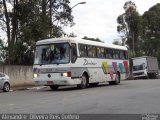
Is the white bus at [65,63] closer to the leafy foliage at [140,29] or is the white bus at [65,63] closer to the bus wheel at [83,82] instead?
the bus wheel at [83,82]

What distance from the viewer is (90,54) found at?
28.0 metres

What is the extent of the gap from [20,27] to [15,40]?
1.28 m

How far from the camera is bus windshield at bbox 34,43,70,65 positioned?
24812 mm

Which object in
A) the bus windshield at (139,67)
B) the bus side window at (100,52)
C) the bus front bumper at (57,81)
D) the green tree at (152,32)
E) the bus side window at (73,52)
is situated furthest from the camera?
the green tree at (152,32)

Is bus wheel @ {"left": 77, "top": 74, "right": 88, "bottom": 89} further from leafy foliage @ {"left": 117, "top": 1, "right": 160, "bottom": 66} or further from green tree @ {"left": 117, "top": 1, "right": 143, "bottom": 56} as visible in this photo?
green tree @ {"left": 117, "top": 1, "right": 143, "bottom": 56}

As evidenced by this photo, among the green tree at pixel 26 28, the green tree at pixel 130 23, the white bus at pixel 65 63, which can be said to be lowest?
the white bus at pixel 65 63

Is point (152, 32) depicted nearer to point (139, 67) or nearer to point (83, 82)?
point (139, 67)

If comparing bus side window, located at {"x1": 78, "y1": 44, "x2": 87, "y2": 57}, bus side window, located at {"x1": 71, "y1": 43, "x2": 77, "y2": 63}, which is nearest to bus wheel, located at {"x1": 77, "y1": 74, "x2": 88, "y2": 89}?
bus side window, located at {"x1": 78, "y1": 44, "x2": 87, "y2": 57}

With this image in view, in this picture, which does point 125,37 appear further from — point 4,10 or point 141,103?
Answer: point 141,103

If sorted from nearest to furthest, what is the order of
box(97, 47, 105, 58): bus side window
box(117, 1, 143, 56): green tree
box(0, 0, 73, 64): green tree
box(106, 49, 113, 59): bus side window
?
box(97, 47, 105, 58): bus side window < box(106, 49, 113, 59): bus side window < box(0, 0, 73, 64): green tree < box(117, 1, 143, 56): green tree

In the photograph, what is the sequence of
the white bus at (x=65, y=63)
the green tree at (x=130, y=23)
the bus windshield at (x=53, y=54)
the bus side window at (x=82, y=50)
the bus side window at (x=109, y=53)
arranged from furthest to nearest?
the green tree at (x=130, y=23), the bus side window at (x=109, y=53), the bus side window at (x=82, y=50), the bus windshield at (x=53, y=54), the white bus at (x=65, y=63)

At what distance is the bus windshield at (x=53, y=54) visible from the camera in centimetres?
2481

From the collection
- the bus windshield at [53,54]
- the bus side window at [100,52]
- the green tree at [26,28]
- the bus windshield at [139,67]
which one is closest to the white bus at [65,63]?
the bus windshield at [53,54]

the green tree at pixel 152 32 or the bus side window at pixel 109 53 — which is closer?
the bus side window at pixel 109 53
